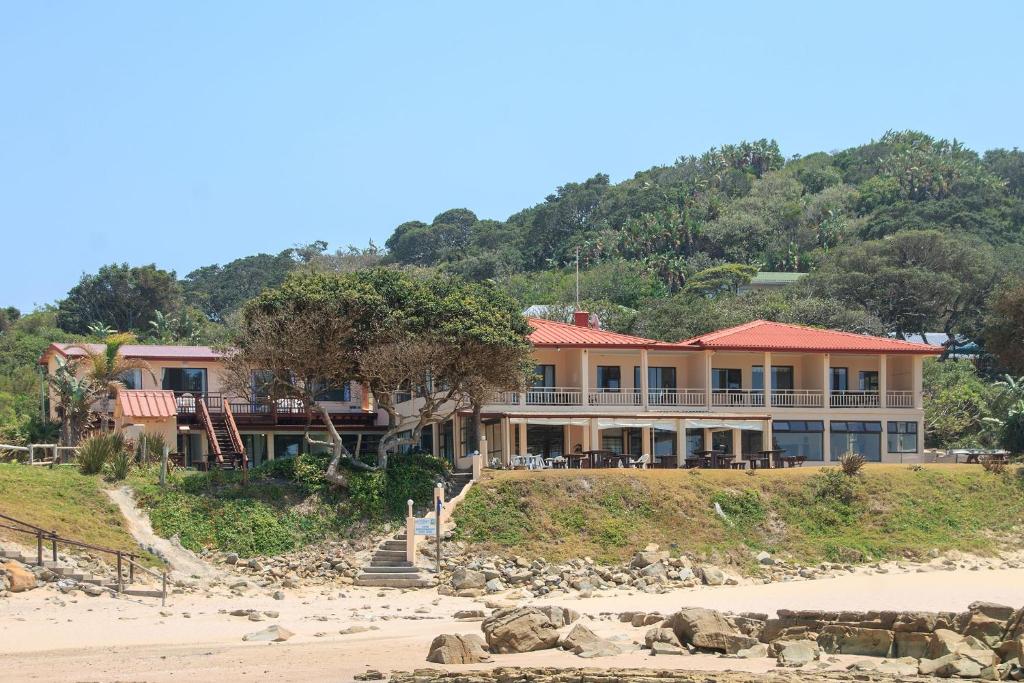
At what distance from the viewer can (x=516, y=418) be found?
47.3m

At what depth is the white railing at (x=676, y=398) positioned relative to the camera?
52156 mm

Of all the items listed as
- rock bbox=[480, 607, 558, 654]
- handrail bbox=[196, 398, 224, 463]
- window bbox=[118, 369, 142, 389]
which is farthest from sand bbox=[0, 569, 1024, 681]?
window bbox=[118, 369, 142, 389]

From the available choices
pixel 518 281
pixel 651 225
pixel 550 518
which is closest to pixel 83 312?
pixel 518 281

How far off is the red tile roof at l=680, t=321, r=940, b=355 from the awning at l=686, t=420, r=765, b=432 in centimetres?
312

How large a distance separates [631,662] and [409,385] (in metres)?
19.1

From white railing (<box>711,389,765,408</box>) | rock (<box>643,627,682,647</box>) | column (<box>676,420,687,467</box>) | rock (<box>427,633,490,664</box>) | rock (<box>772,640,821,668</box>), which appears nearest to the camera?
rock (<box>772,640,821,668</box>)

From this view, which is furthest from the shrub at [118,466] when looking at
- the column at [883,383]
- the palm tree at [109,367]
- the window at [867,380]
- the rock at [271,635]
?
the window at [867,380]

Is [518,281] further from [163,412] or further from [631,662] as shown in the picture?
[631,662]

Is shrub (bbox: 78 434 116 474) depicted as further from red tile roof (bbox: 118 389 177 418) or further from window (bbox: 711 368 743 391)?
window (bbox: 711 368 743 391)

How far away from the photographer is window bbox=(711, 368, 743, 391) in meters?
53.8

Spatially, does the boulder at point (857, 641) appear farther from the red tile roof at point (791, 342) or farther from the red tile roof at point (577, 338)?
the red tile roof at point (791, 342)

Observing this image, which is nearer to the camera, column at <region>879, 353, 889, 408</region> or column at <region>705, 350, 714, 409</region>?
column at <region>705, 350, 714, 409</region>

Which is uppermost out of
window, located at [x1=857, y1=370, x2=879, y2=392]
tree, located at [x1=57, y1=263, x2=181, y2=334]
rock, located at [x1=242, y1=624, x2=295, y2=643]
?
tree, located at [x1=57, y1=263, x2=181, y2=334]

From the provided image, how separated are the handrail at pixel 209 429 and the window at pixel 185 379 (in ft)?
8.83
